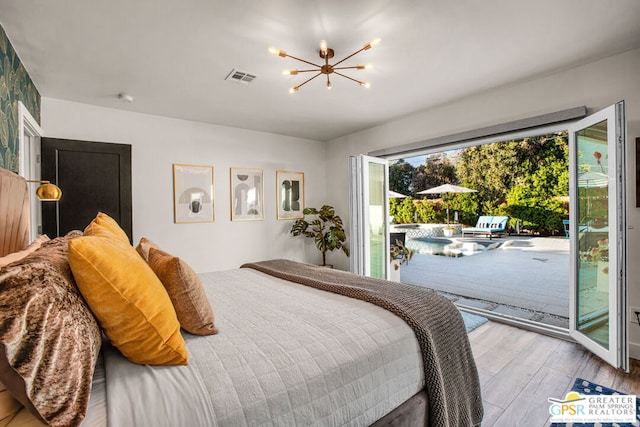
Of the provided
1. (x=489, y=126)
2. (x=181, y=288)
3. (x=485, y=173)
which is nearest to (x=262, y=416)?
(x=181, y=288)

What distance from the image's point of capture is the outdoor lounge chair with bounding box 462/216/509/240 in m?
8.76

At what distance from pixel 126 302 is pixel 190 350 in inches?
12.6

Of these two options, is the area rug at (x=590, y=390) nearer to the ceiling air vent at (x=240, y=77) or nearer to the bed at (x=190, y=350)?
the bed at (x=190, y=350)

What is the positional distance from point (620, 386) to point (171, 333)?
9.45ft

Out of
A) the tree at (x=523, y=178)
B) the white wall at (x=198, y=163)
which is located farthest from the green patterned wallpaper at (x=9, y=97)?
the tree at (x=523, y=178)

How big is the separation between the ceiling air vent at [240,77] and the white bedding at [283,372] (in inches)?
81.4

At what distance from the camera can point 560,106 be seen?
9.20 ft

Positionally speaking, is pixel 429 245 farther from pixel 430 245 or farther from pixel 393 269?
pixel 393 269

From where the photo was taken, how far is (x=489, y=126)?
3.23 meters

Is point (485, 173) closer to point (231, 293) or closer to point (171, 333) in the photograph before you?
point (231, 293)

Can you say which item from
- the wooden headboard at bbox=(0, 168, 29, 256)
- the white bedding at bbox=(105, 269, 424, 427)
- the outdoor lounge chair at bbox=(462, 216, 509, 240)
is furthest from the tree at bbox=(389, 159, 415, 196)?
the wooden headboard at bbox=(0, 168, 29, 256)

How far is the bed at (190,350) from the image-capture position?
72 centimetres
